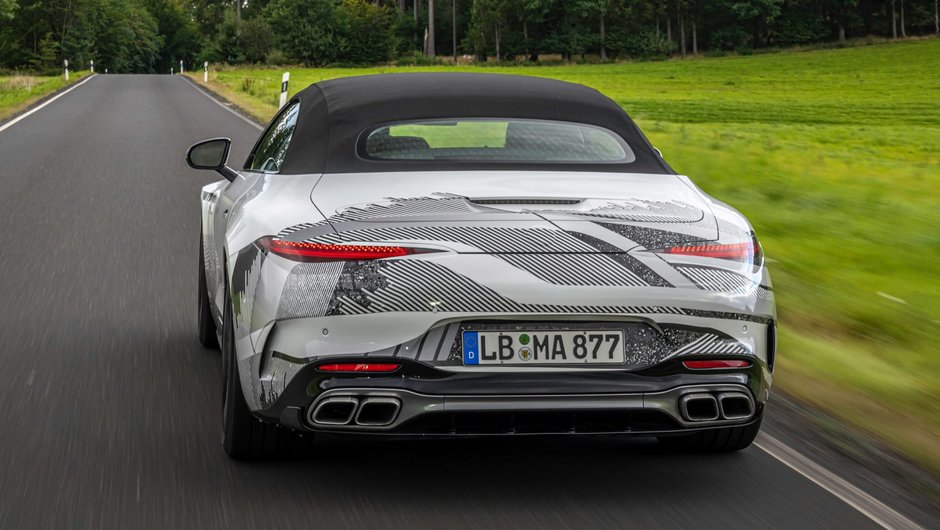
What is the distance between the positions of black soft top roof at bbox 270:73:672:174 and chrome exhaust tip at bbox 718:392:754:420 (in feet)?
3.50

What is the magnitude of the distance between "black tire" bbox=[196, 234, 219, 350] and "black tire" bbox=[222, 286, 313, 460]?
71.0 inches

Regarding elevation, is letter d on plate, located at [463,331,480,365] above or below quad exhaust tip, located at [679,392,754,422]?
Result: above

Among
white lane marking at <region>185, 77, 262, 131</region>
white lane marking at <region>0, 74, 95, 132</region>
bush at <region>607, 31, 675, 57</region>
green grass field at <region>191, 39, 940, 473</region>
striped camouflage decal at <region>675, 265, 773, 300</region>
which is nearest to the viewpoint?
striped camouflage decal at <region>675, 265, 773, 300</region>

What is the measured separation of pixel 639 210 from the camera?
4.28 meters

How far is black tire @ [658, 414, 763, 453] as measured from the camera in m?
4.73

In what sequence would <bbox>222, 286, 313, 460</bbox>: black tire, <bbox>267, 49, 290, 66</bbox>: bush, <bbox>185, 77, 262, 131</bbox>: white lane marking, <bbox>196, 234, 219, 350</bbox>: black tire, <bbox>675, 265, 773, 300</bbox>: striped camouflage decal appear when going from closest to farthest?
<bbox>675, 265, 773, 300</bbox>: striped camouflage decal
<bbox>222, 286, 313, 460</bbox>: black tire
<bbox>196, 234, 219, 350</bbox>: black tire
<bbox>185, 77, 262, 131</bbox>: white lane marking
<bbox>267, 49, 290, 66</bbox>: bush

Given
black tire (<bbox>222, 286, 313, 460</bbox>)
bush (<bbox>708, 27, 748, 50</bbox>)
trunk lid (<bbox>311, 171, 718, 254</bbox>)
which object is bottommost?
black tire (<bbox>222, 286, 313, 460</bbox>)

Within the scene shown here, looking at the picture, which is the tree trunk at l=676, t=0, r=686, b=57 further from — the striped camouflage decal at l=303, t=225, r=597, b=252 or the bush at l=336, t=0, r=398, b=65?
the striped camouflage decal at l=303, t=225, r=597, b=252

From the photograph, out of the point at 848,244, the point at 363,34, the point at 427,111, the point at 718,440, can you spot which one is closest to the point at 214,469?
the point at 427,111

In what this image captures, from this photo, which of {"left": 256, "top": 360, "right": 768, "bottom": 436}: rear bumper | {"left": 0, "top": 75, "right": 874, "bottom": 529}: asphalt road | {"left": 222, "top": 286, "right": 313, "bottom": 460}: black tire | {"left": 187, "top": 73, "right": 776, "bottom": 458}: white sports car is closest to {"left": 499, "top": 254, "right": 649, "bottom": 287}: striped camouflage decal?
{"left": 187, "top": 73, "right": 776, "bottom": 458}: white sports car

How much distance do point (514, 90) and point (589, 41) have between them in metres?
113

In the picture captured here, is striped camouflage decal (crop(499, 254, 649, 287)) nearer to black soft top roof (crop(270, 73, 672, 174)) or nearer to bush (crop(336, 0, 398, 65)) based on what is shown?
black soft top roof (crop(270, 73, 672, 174))

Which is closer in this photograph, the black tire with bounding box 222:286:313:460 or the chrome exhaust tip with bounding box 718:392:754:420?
the chrome exhaust tip with bounding box 718:392:754:420

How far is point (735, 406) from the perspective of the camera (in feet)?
13.8
